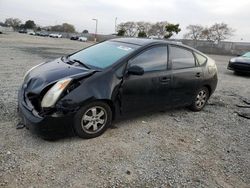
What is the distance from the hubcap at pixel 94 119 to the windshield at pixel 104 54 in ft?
2.31

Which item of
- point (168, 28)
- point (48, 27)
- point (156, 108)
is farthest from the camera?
point (48, 27)

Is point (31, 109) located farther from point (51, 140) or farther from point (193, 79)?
point (193, 79)

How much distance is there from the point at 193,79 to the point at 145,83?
4.53ft

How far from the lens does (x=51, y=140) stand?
150 inches

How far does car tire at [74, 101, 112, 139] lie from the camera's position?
3826 mm

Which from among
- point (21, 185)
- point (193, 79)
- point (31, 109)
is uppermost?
point (193, 79)

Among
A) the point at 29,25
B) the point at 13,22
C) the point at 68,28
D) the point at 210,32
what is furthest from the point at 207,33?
the point at 13,22

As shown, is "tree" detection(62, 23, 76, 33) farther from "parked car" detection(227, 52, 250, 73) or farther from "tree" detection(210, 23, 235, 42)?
"parked car" detection(227, 52, 250, 73)

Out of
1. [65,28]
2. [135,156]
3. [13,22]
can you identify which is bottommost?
[135,156]

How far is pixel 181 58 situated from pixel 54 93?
266 centimetres

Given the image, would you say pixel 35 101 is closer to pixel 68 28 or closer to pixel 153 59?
pixel 153 59

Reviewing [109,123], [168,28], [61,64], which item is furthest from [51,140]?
[168,28]

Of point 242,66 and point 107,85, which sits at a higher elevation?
point 107,85

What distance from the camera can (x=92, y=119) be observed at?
3.99 metres
